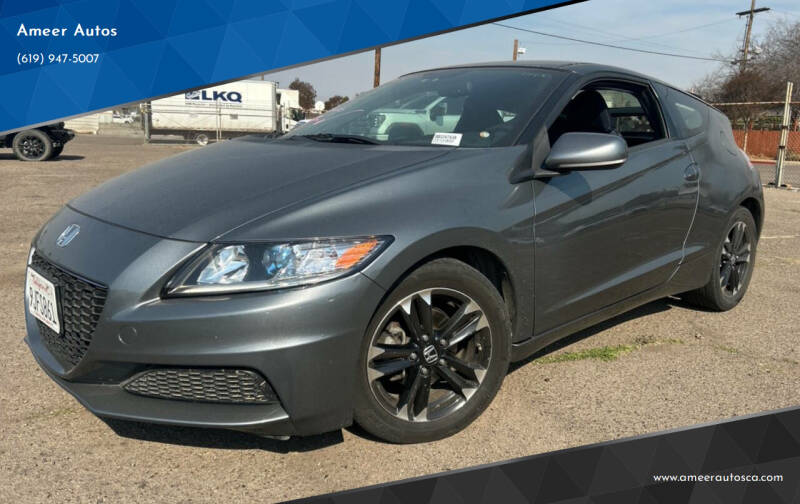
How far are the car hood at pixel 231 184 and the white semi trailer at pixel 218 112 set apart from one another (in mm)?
25520

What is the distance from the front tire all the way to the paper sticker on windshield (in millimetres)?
605

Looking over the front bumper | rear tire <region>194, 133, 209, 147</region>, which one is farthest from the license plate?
rear tire <region>194, 133, 209, 147</region>

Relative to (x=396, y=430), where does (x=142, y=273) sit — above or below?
above

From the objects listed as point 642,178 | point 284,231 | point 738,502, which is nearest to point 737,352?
point 642,178

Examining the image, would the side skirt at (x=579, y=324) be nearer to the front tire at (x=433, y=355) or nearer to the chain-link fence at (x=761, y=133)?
the front tire at (x=433, y=355)

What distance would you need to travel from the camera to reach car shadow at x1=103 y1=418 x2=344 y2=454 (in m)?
2.47

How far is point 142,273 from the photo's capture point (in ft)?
6.91

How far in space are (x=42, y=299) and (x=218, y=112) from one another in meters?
27.3

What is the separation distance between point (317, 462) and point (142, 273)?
91 cm

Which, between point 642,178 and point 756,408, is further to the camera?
point 642,178

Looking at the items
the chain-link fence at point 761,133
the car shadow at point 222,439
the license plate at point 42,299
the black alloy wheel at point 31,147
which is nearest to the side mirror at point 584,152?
the car shadow at point 222,439

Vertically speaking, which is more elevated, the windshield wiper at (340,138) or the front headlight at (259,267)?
the windshield wiper at (340,138)

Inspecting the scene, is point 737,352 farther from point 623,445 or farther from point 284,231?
point 284,231

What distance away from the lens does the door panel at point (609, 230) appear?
2783 mm
